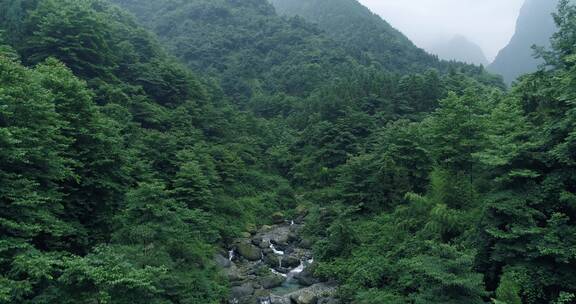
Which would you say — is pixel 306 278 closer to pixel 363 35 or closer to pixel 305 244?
pixel 305 244

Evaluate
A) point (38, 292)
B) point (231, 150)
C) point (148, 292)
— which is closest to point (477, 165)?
point (148, 292)

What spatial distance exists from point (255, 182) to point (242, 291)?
55.0ft

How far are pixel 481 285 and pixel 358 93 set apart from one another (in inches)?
1437

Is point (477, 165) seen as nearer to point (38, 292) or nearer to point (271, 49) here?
point (38, 292)

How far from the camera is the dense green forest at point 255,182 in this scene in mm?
12227

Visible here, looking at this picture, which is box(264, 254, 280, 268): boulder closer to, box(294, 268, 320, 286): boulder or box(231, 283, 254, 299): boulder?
box(294, 268, 320, 286): boulder

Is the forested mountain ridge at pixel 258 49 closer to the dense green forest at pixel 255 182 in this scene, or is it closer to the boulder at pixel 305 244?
the dense green forest at pixel 255 182

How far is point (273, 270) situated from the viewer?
2398 centimetres

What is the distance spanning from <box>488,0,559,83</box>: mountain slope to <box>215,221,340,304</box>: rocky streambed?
254 ft

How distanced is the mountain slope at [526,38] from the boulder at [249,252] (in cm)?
7996

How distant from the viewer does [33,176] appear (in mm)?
13508

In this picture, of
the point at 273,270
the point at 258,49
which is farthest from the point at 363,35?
the point at 273,270

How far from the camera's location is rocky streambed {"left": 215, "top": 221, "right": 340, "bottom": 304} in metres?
19.7

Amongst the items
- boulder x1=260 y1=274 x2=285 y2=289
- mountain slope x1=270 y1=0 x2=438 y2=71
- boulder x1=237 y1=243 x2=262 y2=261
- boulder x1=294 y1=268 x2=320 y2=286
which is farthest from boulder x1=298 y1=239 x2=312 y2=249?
mountain slope x1=270 y1=0 x2=438 y2=71
